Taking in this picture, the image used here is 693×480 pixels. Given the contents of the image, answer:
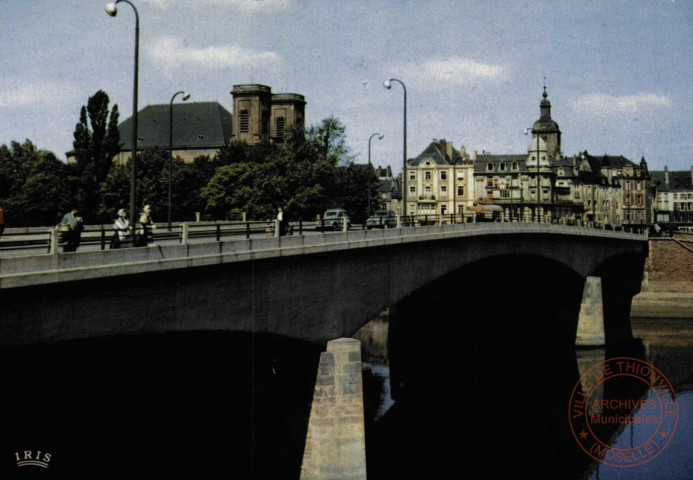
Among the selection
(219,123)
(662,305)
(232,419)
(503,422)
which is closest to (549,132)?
(219,123)

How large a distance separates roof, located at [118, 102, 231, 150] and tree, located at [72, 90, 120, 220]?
5052cm

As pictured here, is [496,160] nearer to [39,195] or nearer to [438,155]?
[438,155]

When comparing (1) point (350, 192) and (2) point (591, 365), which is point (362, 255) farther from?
(1) point (350, 192)

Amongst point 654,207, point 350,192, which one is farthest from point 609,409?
point 654,207

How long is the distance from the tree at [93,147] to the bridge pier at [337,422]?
4767 cm

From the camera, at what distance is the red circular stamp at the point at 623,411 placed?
113 feet

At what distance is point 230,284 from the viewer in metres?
22.4

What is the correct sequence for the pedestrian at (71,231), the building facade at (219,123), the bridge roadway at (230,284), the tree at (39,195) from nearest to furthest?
the bridge roadway at (230,284), the pedestrian at (71,231), the tree at (39,195), the building facade at (219,123)

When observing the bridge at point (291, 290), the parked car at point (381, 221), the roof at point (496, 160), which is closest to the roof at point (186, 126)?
the roof at point (496, 160)

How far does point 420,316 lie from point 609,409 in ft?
73.8

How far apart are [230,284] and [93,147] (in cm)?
5226

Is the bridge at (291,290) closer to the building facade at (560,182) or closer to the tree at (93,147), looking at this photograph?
the tree at (93,147)

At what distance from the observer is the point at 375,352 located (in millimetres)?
55500

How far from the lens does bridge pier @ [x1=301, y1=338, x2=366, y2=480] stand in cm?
2566
